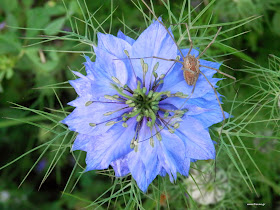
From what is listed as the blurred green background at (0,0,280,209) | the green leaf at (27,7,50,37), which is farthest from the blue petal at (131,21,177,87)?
the green leaf at (27,7,50,37)

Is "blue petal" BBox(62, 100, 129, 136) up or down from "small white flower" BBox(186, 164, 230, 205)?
up

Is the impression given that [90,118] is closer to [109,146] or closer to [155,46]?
[109,146]

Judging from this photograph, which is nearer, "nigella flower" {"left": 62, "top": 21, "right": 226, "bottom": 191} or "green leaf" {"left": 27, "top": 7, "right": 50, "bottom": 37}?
"nigella flower" {"left": 62, "top": 21, "right": 226, "bottom": 191}

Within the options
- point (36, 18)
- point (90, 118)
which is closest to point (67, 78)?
point (36, 18)

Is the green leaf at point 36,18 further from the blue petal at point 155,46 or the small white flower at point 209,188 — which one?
the small white flower at point 209,188

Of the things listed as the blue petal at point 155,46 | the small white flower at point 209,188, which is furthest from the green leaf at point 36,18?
the small white flower at point 209,188

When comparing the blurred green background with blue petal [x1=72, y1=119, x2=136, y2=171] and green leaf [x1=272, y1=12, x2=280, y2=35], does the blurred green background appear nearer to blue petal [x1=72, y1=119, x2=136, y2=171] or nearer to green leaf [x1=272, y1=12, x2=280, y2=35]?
green leaf [x1=272, y1=12, x2=280, y2=35]
